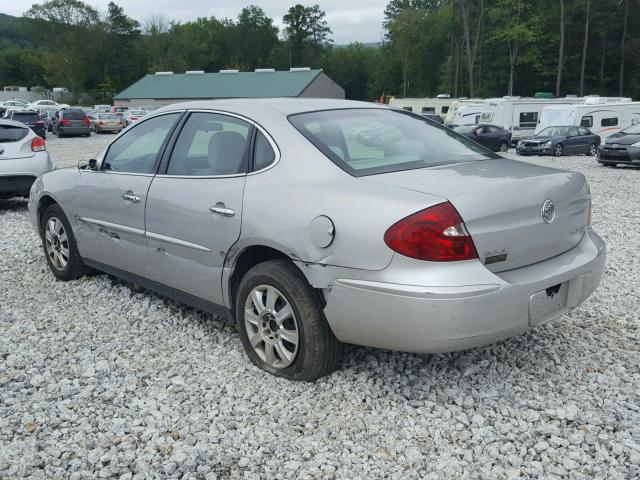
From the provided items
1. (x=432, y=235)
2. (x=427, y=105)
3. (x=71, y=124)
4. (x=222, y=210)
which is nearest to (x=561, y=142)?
(x=222, y=210)

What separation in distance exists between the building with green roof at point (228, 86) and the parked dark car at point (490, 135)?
34837 millimetres

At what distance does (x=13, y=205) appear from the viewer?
10.7 meters

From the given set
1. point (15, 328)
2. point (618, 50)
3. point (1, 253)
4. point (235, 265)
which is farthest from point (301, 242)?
point (618, 50)

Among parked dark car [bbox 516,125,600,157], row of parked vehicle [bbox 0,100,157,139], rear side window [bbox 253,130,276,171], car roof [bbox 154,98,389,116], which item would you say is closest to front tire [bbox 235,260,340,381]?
rear side window [bbox 253,130,276,171]

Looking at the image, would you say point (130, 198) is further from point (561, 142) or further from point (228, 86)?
point (228, 86)

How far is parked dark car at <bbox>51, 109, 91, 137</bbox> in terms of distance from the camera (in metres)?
36.1

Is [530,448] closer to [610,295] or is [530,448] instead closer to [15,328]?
[610,295]

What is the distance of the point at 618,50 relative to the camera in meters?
64.9

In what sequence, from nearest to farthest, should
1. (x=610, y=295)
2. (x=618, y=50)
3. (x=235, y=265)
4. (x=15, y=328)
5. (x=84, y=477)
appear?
(x=84, y=477) < (x=235, y=265) < (x=15, y=328) < (x=610, y=295) < (x=618, y=50)

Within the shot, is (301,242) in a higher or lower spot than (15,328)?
higher

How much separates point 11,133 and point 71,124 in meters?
28.6

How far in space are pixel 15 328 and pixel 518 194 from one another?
141 inches

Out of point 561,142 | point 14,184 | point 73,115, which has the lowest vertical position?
point 561,142

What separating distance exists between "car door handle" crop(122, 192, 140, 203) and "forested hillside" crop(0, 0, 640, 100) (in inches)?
2496
